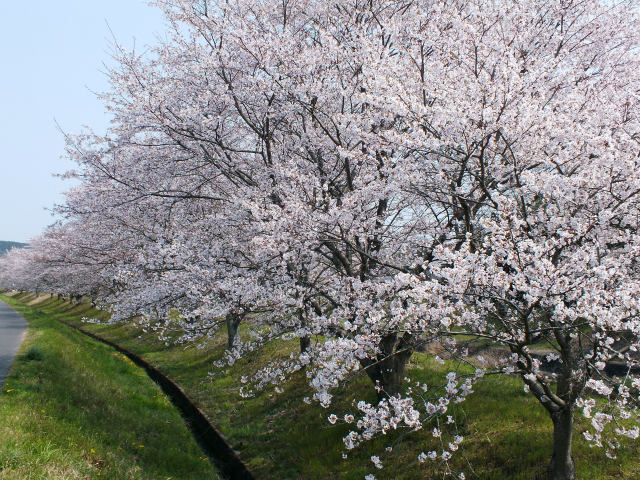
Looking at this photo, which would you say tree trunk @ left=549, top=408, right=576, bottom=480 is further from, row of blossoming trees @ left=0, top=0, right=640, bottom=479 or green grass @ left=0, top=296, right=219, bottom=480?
green grass @ left=0, top=296, right=219, bottom=480

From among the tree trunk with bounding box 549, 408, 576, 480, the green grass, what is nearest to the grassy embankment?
the tree trunk with bounding box 549, 408, 576, 480

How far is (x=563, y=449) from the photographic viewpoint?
23.2ft

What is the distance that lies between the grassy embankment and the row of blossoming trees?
539 mm

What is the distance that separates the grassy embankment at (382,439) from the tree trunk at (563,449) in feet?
1.35

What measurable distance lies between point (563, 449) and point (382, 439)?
4264mm

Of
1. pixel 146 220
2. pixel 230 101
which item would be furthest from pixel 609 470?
pixel 146 220

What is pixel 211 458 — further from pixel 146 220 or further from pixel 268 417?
pixel 146 220

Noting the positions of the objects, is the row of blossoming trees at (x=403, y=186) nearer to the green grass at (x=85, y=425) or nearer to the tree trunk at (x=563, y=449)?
the tree trunk at (x=563, y=449)

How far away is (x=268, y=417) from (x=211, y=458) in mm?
2212

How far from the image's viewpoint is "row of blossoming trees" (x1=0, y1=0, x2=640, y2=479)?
20.3 ft

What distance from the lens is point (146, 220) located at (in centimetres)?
1486

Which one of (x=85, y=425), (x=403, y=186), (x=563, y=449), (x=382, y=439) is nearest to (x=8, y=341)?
(x=85, y=425)

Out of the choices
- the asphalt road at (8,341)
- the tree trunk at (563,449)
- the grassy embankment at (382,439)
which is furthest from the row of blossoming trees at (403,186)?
the asphalt road at (8,341)

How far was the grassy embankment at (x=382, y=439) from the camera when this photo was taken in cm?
803
